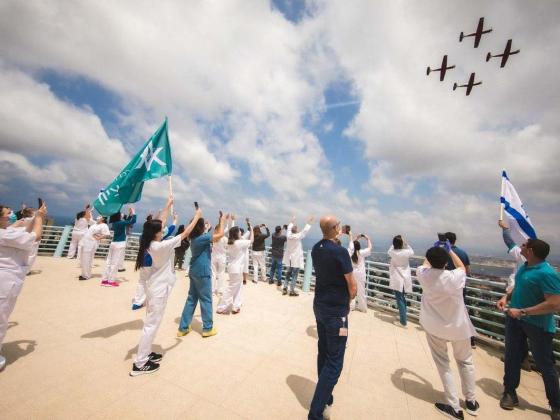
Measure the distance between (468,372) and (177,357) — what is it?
13.3ft

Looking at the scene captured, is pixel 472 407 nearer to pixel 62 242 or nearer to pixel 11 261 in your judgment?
pixel 11 261

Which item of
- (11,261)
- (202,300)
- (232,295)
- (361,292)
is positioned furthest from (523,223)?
(11,261)

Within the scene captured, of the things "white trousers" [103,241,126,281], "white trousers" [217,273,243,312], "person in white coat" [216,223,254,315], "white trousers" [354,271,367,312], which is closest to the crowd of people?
"person in white coat" [216,223,254,315]

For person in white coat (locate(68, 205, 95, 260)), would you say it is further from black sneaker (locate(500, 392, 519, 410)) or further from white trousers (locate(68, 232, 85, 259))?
black sneaker (locate(500, 392, 519, 410))

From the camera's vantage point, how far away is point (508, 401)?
10.9ft

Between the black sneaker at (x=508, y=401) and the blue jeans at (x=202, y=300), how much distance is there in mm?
4498

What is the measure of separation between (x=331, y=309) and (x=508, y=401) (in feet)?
9.71

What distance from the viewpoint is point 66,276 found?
8.27 m

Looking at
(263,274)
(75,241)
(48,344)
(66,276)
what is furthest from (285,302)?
(75,241)

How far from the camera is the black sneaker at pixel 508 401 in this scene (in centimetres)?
331

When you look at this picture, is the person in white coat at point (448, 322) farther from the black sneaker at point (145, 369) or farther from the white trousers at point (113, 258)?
the white trousers at point (113, 258)

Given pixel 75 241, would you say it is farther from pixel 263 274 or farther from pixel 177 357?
pixel 177 357

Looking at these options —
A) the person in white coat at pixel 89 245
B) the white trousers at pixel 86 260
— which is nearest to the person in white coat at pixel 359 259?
the person in white coat at pixel 89 245

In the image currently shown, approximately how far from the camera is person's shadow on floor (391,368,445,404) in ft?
11.2
